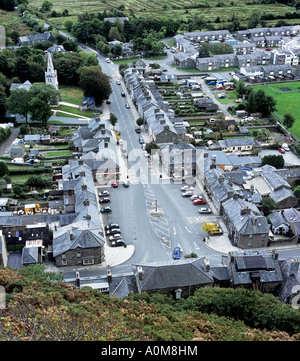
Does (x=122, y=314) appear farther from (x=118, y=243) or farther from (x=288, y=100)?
(x=288, y=100)

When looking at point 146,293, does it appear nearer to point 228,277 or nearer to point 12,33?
point 228,277

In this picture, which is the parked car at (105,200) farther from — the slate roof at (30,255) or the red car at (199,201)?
the slate roof at (30,255)

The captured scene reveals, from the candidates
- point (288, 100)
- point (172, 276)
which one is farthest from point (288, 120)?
point (172, 276)

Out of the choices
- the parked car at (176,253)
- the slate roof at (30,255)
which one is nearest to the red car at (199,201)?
the parked car at (176,253)

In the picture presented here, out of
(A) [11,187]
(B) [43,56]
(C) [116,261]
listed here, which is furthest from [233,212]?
(B) [43,56]
